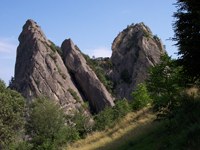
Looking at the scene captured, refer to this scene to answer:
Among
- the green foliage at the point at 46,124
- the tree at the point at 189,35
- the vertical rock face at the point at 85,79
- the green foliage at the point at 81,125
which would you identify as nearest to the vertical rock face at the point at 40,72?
the vertical rock face at the point at 85,79

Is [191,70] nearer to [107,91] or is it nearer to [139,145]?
[139,145]

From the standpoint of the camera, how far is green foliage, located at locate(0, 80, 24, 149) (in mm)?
50031

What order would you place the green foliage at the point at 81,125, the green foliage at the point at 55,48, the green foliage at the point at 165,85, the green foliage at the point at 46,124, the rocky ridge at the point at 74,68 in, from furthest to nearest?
the green foliage at the point at 55,48, the rocky ridge at the point at 74,68, the green foliage at the point at 81,125, the green foliage at the point at 46,124, the green foliage at the point at 165,85

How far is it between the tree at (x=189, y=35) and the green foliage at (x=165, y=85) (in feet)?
3.65

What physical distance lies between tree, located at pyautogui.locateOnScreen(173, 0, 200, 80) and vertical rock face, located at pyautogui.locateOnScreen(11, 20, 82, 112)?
6824 centimetres

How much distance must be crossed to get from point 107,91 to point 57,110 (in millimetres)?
51862

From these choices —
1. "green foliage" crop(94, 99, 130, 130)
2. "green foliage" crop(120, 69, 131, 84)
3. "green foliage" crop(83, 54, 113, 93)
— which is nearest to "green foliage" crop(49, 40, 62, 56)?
"green foliage" crop(83, 54, 113, 93)

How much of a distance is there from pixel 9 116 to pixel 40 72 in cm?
3867

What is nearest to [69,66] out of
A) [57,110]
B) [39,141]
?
[57,110]

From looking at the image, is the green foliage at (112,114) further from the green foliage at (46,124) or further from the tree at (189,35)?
the tree at (189,35)

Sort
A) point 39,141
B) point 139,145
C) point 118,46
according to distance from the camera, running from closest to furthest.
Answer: point 139,145 → point 39,141 → point 118,46

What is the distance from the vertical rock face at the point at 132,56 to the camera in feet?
323

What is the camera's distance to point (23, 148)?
40.5m

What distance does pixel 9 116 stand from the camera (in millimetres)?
51000
